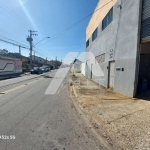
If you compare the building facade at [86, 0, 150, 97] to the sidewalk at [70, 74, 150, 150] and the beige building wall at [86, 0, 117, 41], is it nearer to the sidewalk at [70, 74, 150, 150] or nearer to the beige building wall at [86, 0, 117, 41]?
the beige building wall at [86, 0, 117, 41]

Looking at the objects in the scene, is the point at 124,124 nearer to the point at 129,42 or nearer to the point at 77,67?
the point at 129,42

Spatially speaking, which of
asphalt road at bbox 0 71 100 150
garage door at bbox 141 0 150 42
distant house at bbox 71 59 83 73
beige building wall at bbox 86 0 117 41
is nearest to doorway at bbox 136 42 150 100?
garage door at bbox 141 0 150 42

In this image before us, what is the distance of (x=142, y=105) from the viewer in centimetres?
579

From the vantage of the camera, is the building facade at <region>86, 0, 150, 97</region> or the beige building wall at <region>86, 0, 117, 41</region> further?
the beige building wall at <region>86, 0, 117, 41</region>

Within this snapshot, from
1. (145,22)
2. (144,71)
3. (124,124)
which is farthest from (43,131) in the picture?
(144,71)

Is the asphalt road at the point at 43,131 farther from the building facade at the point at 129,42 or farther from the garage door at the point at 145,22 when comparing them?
the garage door at the point at 145,22

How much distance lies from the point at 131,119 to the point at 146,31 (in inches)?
176

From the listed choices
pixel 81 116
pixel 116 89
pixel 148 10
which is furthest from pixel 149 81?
pixel 81 116

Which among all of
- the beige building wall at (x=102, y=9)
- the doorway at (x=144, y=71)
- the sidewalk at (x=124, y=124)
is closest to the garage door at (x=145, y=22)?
the doorway at (x=144, y=71)

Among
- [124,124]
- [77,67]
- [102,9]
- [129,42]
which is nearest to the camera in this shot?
[124,124]

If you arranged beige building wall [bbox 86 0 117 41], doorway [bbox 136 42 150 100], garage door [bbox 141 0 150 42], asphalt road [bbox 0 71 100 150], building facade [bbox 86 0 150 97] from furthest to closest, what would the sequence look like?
beige building wall [bbox 86 0 117 41]
doorway [bbox 136 42 150 100]
building facade [bbox 86 0 150 97]
garage door [bbox 141 0 150 42]
asphalt road [bbox 0 71 100 150]

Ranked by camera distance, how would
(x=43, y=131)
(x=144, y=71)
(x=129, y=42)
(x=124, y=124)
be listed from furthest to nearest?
(x=144, y=71), (x=129, y=42), (x=124, y=124), (x=43, y=131)

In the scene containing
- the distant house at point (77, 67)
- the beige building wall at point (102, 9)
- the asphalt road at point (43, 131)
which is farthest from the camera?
the distant house at point (77, 67)

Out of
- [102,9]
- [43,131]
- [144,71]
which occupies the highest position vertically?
[102,9]
